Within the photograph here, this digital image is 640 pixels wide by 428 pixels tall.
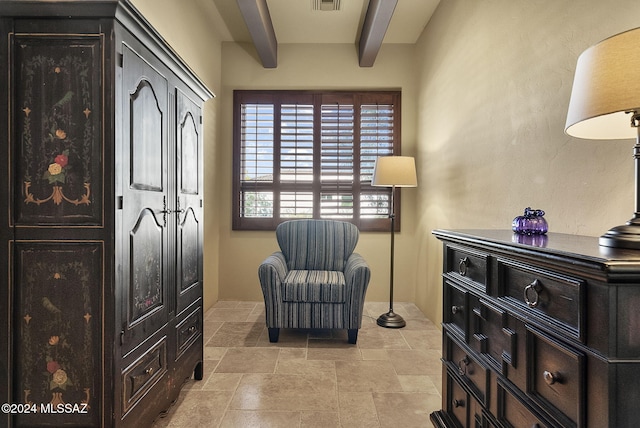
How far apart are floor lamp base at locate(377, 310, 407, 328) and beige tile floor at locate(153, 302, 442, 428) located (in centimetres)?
9

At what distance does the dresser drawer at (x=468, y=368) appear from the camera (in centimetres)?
131

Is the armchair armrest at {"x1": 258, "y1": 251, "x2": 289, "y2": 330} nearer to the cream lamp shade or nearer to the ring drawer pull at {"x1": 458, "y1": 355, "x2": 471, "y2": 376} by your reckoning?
the ring drawer pull at {"x1": 458, "y1": 355, "x2": 471, "y2": 376}

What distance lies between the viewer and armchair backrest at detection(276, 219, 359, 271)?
11.2ft

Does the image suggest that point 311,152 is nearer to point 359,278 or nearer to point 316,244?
point 316,244

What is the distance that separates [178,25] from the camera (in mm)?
2932

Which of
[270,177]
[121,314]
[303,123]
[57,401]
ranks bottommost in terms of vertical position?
[57,401]

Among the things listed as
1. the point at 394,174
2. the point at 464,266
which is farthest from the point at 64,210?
the point at 394,174

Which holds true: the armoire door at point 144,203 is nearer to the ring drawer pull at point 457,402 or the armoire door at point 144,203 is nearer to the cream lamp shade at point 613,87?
the ring drawer pull at point 457,402

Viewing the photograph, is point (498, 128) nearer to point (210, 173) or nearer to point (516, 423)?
point (516, 423)

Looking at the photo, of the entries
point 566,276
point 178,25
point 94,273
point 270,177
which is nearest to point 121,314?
point 94,273

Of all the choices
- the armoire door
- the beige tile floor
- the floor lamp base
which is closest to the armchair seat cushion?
the beige tile floor

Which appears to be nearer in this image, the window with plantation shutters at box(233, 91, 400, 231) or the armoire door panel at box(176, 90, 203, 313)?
the armoire door panel at box(176, 90, 203, 313)

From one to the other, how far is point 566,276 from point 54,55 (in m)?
1.85

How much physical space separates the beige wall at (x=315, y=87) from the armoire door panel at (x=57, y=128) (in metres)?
2.77
